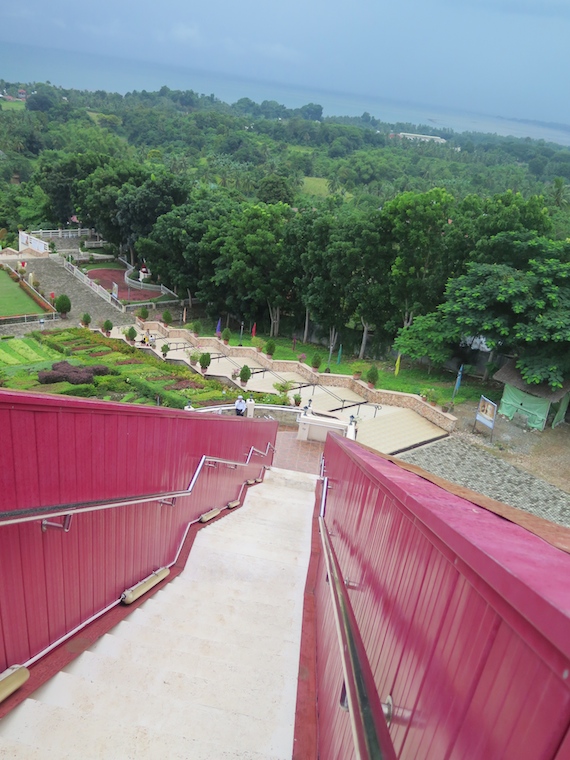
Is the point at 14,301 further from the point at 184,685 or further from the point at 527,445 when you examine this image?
the point at 184,685

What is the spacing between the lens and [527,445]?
16.6 metres

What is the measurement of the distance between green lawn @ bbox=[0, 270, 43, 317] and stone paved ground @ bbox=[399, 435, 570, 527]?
2425cm

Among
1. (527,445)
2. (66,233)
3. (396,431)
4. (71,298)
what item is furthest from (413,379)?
(66,233)

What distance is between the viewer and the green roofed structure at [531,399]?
55.7 ft

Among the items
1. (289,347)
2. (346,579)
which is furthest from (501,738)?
(289,347)

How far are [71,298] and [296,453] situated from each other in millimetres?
24906

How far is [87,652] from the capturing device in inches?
143

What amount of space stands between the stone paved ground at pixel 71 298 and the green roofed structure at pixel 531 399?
21631mm

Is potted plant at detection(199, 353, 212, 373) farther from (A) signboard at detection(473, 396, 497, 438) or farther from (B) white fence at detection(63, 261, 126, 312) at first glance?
(B) white fence at detection(63, 261, 126, 312)

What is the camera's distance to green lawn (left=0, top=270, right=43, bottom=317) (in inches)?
1224

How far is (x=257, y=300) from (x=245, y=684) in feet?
87.5

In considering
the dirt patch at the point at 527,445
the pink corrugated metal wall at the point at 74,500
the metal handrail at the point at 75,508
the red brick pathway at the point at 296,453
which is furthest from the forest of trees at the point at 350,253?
the pink corrugated metal wall at the point at 74,500

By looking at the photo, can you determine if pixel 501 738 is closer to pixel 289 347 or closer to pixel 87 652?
pixel 87 652

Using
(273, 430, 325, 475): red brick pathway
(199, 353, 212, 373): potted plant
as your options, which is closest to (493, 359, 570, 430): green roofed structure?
(273, 430, 325, 475): red brick pathway
